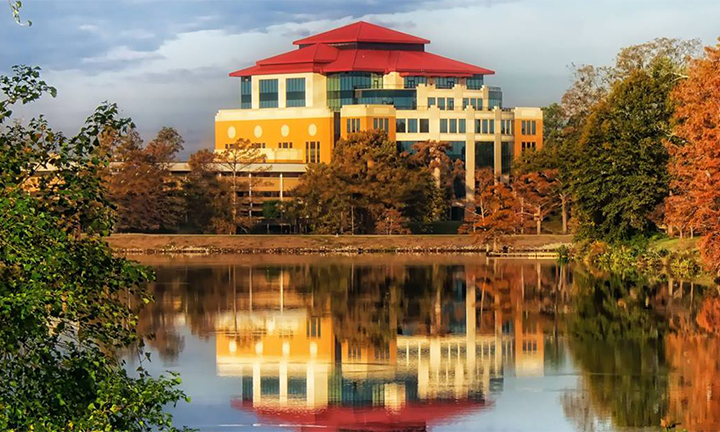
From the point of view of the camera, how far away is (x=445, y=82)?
124 m

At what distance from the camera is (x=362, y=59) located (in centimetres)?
12650

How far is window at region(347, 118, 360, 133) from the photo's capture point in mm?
114000

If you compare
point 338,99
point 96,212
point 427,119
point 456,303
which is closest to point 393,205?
point 427,119

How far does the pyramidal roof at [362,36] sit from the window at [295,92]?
9.35 metres

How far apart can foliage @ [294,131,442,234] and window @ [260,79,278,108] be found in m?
30.0

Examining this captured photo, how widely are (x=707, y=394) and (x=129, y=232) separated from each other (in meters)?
73.7

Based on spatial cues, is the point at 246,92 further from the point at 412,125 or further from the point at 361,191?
the point at 361,191

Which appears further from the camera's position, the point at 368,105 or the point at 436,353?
the point at 368,105

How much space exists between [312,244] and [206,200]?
45.1ft

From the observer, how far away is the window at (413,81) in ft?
402

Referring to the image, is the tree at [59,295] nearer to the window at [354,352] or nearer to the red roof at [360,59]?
the window at [354,352]

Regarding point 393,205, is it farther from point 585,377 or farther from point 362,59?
point 585,377

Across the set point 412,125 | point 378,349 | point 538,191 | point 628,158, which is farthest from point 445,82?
point 378,349

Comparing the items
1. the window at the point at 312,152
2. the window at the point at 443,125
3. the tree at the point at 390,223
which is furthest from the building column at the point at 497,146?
the tree at the point at 390,223
